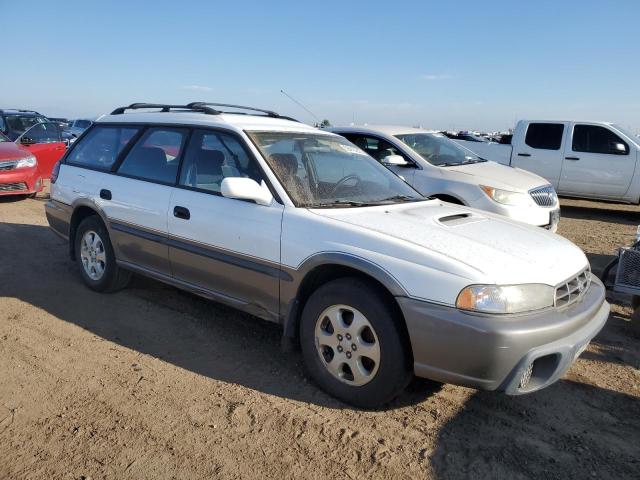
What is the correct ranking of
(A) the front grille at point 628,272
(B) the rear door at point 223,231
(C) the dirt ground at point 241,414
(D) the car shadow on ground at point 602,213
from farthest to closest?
(D) the car shadow on ground at point 602,213, (A) the front grille at point 628,272, (B) the rear door at point 223,231, (C) the dirt ground at point 241,414

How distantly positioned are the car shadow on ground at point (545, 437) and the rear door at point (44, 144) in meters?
10.1

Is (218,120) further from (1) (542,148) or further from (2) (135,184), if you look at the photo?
(1) (542,148)

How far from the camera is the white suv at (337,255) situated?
279 cm

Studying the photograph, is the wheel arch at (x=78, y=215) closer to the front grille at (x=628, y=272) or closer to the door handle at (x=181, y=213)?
the door handle at (x=181, y=213)

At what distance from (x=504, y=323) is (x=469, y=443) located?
0.70 m

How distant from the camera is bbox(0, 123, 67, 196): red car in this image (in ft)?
30.7

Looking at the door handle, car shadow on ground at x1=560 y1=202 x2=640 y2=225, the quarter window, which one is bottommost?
car shadow on ground at x1=560 y1=202 x2=640 y2=225

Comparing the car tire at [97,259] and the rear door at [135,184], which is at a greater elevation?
the rear door at [135,184]

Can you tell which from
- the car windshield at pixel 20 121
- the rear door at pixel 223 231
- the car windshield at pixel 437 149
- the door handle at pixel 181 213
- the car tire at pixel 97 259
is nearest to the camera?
the rear door at pixel 223 231

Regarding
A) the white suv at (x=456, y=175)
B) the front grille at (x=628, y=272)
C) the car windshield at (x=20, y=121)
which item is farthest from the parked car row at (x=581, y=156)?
the car windshield at (x=20, y=121)

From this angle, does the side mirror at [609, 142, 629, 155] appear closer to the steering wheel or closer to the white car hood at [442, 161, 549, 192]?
the white car hood at [442, 161, 549, 192]

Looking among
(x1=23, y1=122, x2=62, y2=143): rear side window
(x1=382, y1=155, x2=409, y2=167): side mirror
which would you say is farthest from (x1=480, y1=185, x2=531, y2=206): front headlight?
(x1=23, y1=122, x2=62, y2=143): rear side window

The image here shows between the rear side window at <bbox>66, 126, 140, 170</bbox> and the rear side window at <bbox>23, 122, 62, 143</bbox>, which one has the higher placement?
the rear side window at <bbox>66, 126, 140, 170</bbox>

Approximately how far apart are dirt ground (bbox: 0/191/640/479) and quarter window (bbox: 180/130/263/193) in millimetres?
1174
